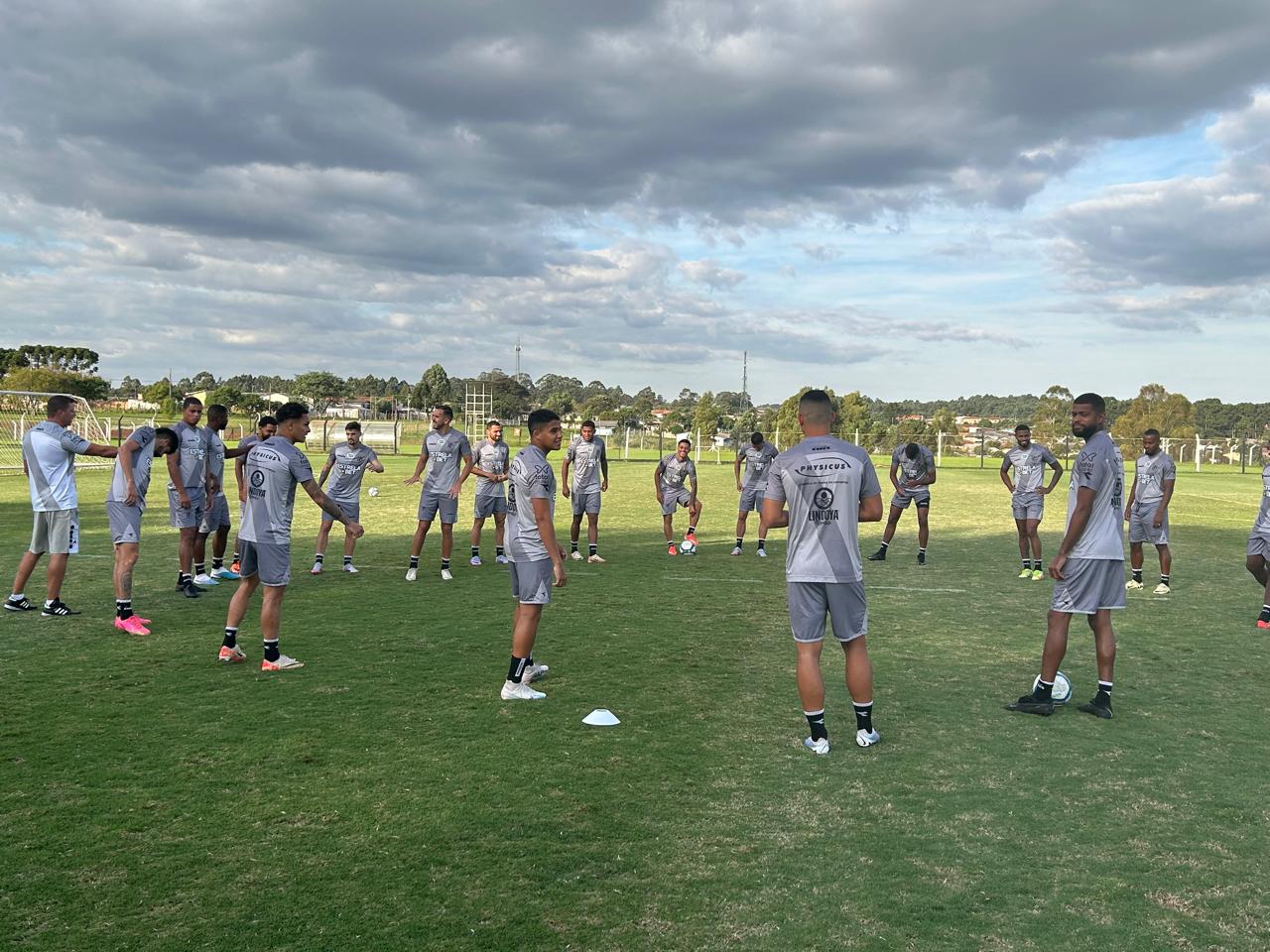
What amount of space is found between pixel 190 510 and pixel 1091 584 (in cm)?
943

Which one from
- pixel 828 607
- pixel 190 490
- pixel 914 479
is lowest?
pixel 828 607

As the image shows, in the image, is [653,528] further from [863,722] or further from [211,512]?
[863,722]

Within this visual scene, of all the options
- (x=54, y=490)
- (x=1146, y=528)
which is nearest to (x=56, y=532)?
(x=54, y=490)

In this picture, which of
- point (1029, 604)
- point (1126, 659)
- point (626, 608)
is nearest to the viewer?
point (1126, 659)

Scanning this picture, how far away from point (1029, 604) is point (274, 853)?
9.58 m

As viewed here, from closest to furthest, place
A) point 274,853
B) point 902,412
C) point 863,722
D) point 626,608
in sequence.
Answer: point 274,853
point 863,722
point 626,608
point 902,412

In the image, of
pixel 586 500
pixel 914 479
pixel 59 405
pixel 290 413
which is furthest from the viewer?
pixel 914 479

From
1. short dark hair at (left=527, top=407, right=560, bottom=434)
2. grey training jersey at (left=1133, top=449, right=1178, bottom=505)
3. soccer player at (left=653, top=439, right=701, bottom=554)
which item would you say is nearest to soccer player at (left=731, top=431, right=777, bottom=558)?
soccer player at (left=653, top=439, right=701, bottom=554)

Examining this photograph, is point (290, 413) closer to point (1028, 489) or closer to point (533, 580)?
point (533, 580)

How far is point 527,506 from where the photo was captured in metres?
6.88

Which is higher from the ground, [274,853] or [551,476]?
[551,476]

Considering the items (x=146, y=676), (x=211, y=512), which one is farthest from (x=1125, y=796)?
(x=211, y=512)

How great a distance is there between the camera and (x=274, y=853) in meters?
4.19

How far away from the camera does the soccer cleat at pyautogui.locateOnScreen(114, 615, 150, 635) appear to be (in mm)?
8633
